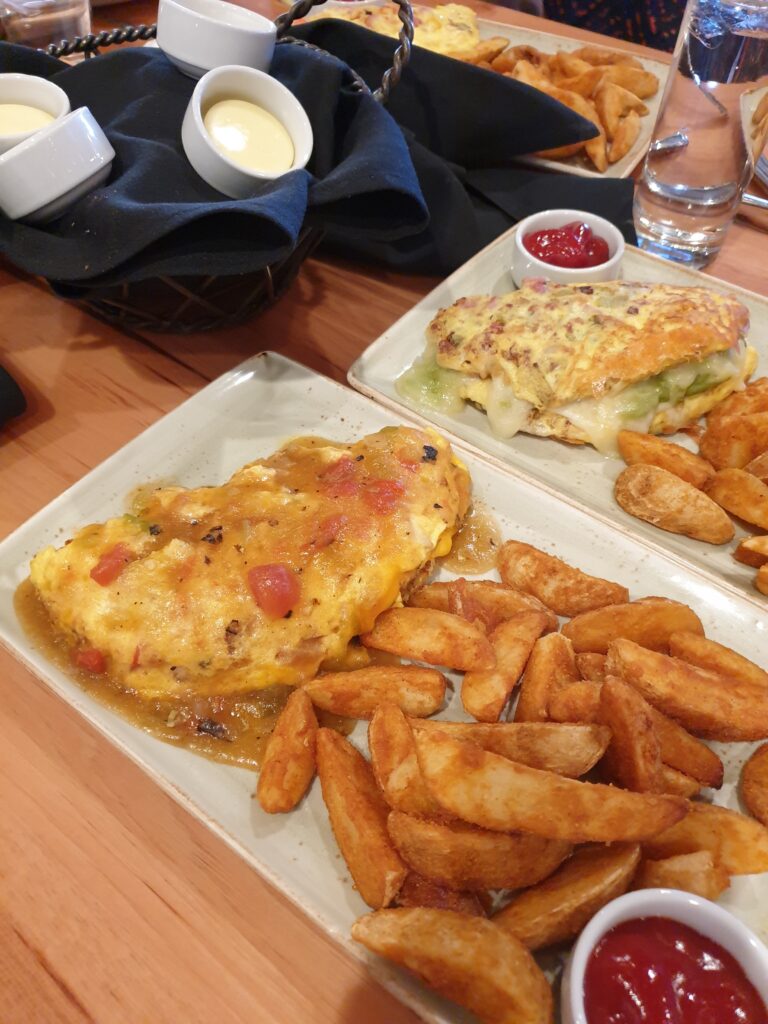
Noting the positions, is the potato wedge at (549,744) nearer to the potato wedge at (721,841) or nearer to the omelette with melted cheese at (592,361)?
the potato wedge at (721,841)

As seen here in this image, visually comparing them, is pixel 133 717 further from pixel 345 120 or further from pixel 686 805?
pixel 345 120

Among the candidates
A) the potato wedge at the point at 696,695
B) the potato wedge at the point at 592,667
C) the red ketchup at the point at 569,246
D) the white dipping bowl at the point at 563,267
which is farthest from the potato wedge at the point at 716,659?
the red ketchup at the point at 569,246

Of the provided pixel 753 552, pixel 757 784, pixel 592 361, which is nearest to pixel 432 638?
pixel 757 784

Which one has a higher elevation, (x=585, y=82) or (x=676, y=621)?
(x=585, y=82)

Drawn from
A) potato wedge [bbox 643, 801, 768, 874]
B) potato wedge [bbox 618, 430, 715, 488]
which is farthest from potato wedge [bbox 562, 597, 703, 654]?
potato wedge [bbox 618, 430, 715, 488]

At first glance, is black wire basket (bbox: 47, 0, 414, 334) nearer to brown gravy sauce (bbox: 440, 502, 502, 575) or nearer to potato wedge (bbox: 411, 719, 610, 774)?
brown gravy sauce (bbox: 440, 502, 502, 575)

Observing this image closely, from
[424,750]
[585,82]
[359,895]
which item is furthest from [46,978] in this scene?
[585,82]

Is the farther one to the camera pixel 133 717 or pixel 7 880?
pixel 133 717
